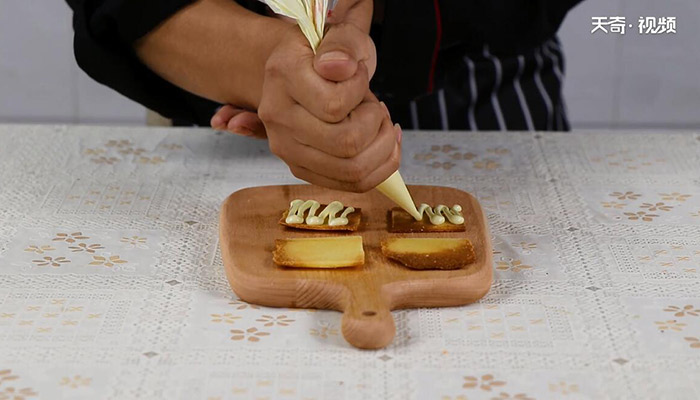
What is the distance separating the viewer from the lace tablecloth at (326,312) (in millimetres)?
643

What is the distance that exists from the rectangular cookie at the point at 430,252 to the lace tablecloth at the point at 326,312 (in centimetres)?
4

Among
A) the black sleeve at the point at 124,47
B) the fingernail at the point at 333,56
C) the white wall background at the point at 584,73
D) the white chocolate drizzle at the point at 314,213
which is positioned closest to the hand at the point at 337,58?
the fingernail at the point at 333,56

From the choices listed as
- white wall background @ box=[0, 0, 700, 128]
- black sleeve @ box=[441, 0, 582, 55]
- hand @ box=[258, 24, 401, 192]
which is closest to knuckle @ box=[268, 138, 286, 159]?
hand @ box=[258, 24, 401, 192]

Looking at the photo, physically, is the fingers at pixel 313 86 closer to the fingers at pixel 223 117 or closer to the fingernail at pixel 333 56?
the fingernail at pixel 333 56

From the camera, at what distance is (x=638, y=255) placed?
0.84 meters

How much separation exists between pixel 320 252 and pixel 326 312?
5 cm

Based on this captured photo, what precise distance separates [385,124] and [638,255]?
25 cm

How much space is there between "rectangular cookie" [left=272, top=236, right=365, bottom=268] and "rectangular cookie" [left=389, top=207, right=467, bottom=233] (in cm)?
7

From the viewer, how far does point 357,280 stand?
29.2 inches

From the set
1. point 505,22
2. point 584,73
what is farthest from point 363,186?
point 584,73

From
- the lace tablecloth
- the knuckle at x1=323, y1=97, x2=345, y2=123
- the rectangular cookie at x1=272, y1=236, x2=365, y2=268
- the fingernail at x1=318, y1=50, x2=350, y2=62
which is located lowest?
the lace tablecloth

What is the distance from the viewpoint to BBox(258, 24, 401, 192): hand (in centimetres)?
76

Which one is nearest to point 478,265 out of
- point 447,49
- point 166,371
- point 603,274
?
point 603,274

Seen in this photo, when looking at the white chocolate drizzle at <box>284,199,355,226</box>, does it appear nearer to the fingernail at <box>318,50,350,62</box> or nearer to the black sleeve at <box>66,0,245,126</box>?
the fingernail at <box>318,50,350,62</box>
